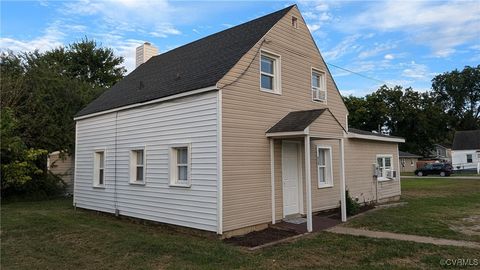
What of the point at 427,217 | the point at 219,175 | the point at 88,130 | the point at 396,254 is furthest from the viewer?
the point at 88,130

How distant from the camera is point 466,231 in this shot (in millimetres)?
9750

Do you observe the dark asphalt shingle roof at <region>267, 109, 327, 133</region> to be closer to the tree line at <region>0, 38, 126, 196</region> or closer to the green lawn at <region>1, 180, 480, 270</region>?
the green lawn at <region>1, 180, 480, 270</region>

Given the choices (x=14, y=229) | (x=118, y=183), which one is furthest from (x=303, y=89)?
(x=14, y=229)

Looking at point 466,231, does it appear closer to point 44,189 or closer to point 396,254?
point 396,254

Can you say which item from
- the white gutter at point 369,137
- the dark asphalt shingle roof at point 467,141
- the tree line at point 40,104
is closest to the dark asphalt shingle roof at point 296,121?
the white gutter at point 369,137

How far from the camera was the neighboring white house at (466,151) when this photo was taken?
57281 mm

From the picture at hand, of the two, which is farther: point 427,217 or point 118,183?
point 118,183

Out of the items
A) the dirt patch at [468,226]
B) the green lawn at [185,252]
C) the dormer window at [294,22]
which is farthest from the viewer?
the dormer window at [294,22]

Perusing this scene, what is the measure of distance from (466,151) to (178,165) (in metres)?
61.2

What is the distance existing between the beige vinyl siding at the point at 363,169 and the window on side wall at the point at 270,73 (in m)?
4.74

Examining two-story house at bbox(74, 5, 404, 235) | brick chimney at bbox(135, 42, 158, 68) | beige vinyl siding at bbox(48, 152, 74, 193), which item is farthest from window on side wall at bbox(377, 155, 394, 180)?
beige vinyl siding at bbox(48, 152, 74, 193)

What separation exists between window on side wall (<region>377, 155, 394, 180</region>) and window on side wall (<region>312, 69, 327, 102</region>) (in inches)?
183

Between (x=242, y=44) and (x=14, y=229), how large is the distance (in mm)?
8442
